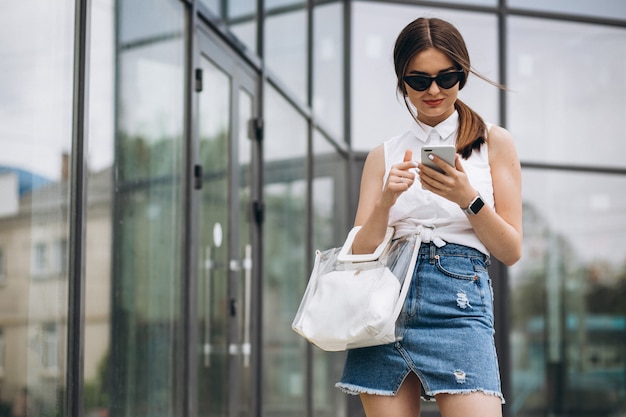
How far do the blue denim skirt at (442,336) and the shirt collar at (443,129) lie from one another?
255 millimetres

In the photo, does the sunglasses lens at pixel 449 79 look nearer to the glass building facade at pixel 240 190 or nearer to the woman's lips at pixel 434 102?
the woman's lips at pixel 434 102

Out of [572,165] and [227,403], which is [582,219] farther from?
[227,403]

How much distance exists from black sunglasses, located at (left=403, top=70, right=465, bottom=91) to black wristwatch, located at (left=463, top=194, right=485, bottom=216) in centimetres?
25

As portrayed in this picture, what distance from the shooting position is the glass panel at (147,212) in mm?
3648

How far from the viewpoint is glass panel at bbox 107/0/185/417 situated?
3.65 meters

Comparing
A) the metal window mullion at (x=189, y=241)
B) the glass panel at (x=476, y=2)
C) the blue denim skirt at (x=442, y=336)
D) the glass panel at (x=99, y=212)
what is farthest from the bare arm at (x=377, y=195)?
the glass panel at (x=476, y=2)

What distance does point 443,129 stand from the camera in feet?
6.94

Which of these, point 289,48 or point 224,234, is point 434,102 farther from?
point 289,48

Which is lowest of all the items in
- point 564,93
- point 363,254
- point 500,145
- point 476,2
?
point 363,254

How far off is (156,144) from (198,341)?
987mm

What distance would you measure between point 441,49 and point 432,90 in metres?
0.09

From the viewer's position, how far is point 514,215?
202 centimetres

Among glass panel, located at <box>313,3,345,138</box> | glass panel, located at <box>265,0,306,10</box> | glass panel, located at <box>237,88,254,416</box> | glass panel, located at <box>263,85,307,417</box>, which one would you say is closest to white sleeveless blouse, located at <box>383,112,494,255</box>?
glass panel, located at <box>237,88,254,416</box>

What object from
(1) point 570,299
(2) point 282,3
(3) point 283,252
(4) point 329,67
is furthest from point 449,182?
(1) point 570,299
